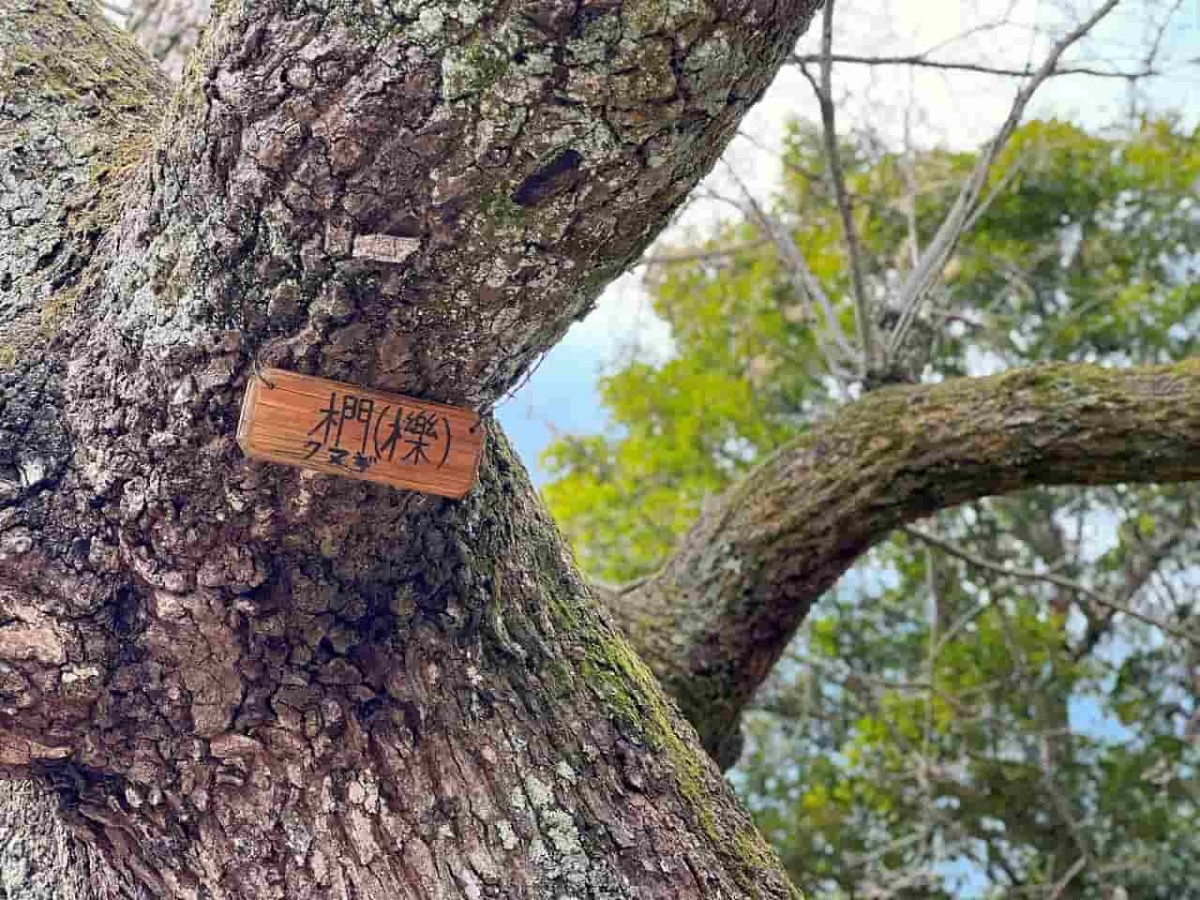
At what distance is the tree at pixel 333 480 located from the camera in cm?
87

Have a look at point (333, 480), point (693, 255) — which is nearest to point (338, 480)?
point (333, 480)

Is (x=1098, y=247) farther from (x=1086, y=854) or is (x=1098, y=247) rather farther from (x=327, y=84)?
(x=327, y=84)

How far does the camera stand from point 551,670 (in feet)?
A: 4.29

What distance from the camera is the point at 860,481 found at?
7.02 feet

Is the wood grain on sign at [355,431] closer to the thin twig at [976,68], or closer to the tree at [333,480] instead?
the tree at [333,480]

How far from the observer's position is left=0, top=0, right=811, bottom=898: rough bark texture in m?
0.86

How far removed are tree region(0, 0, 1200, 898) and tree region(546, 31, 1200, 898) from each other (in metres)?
3.74

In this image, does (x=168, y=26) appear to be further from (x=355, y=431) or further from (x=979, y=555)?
(x=979, y=555)

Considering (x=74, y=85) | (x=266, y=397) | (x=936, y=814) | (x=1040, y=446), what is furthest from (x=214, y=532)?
(x=936, y=814)

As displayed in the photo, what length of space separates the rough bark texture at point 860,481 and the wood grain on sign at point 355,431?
120cm

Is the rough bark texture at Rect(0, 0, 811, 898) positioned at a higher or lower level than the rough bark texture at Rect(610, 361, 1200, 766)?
lower

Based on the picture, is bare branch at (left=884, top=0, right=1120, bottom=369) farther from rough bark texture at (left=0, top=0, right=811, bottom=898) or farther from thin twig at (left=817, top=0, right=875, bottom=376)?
rough bark texture at (left=0, top=0, right=811, bottom=898)

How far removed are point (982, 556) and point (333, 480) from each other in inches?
179

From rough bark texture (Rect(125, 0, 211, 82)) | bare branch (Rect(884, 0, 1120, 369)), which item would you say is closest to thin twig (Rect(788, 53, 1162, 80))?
bare branch (Rect(884, 0, 1120, 369))
